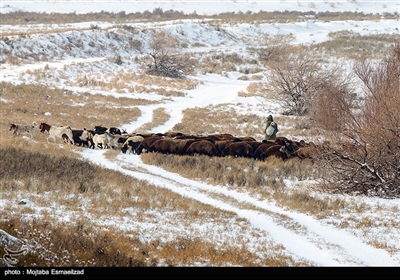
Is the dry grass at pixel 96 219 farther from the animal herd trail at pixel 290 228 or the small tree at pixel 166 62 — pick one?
the small tree at pixel 166 62

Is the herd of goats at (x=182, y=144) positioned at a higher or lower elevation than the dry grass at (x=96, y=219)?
lower

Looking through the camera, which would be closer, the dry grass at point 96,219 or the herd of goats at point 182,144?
the dry grass at point 96,219

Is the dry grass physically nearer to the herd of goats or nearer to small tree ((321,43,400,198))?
small tree ((321,43,400,198))

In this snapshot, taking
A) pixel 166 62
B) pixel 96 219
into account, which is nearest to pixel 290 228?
pixel 96 219

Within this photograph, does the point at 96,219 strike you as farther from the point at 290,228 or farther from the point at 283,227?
the point at 290,228

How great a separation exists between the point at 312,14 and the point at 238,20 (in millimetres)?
21933

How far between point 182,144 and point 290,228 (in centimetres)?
991

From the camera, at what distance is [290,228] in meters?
10.5

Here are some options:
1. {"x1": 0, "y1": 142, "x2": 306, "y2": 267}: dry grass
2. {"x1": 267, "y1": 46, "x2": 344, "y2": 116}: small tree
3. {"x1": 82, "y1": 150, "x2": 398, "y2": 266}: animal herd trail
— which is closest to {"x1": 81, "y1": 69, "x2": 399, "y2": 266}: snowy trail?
{"x1": 82, "y1": 150, "x2": 398, "y2": 266}: animal herd trail

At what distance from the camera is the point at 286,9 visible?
4026 inches

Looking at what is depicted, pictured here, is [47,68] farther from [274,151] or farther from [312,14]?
[312,14]

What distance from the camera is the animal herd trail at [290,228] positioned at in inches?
339

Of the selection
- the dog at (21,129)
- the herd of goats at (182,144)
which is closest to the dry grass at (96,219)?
the herd of goats at (182,144)
